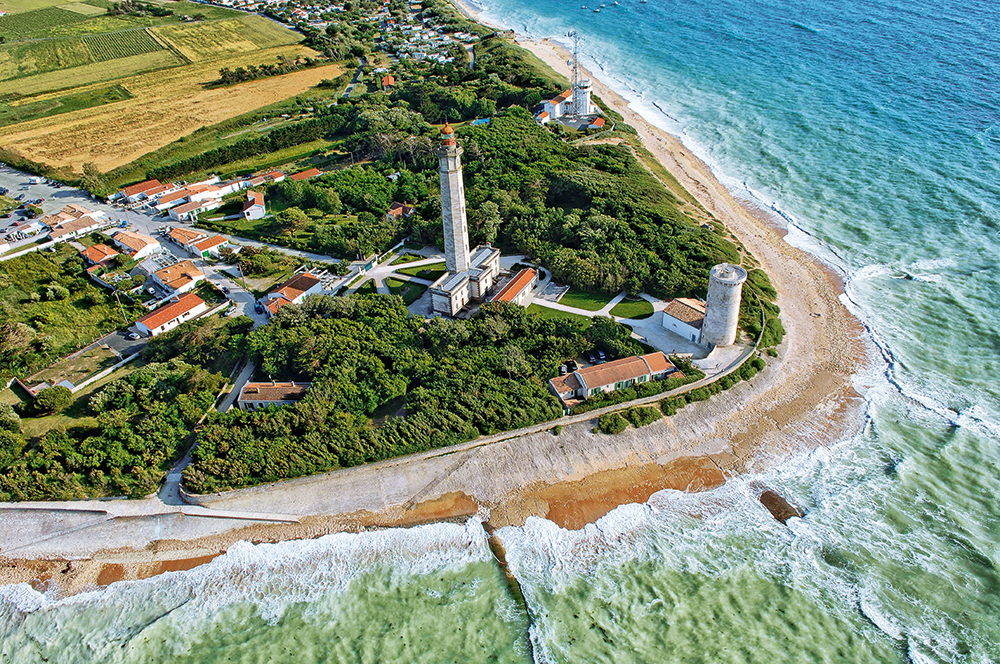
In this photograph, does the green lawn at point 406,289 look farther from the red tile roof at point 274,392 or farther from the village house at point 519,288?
the red tile roof at point 274,392

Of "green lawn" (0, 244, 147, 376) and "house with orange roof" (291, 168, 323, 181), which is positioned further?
"house with orange roof" (291, 168, 323, 181)

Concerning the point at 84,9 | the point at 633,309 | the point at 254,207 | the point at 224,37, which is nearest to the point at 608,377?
the point at 633,309

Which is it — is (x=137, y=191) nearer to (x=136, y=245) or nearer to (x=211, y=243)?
(x=136, y=245)

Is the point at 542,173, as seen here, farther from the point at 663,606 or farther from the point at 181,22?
the point at 181,22

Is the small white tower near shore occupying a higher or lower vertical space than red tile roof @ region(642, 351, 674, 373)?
higher

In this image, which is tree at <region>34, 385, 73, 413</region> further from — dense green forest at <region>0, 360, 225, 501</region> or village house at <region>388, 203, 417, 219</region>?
village house at <region>388, 203, 417, 219</region>

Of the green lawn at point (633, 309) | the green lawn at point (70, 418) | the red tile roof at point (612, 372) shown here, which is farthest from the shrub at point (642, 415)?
the green lawn at point (70, 418)

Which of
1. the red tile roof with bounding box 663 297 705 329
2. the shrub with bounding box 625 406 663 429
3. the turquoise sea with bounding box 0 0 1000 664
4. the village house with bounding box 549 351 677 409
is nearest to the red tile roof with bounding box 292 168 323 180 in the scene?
the village house with bounding box 549 351 677 409
